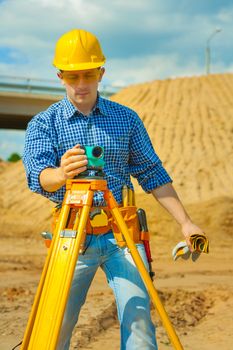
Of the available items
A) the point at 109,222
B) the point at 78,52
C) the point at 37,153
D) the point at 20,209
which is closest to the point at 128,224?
the point at 109,222

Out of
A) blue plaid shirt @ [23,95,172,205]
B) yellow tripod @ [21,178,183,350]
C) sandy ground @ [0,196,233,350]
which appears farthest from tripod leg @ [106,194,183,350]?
sandy ground @ [0,196,233,350]

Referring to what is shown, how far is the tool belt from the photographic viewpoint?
292cm

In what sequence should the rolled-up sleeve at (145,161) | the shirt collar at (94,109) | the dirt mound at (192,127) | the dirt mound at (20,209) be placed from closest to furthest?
1. the shirt collar at (94,109)
2. the rolled-up sleeve at (145,161)
3. the dirt mound at (20,209)
4. the dirt mound at (192,127)

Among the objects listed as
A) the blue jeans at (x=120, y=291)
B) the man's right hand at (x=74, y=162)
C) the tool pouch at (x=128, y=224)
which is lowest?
the blue jeans at (x=120, y=291)

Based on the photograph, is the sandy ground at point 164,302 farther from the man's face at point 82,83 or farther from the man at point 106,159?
the man's face at point 82,83

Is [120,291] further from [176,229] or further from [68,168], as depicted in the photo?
[176,229]

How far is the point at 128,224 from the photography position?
3.02 metres

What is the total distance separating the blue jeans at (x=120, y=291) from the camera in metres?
2.90

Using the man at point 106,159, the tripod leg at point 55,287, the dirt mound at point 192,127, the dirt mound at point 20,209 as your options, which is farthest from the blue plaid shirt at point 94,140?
the dirt mound at point 20,209

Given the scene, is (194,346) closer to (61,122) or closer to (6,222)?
(61,122)

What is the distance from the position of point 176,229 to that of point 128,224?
1275cm

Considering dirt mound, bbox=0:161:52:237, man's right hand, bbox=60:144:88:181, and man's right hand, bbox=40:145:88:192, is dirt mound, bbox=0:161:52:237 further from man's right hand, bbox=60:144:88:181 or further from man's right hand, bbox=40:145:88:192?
man's right hand, bbox=60:144:88:181

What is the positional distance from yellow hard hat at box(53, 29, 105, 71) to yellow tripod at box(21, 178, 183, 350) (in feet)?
1.98

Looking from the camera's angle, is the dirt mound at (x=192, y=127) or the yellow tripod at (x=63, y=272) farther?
the dirt mound at (x=192, y=127)
